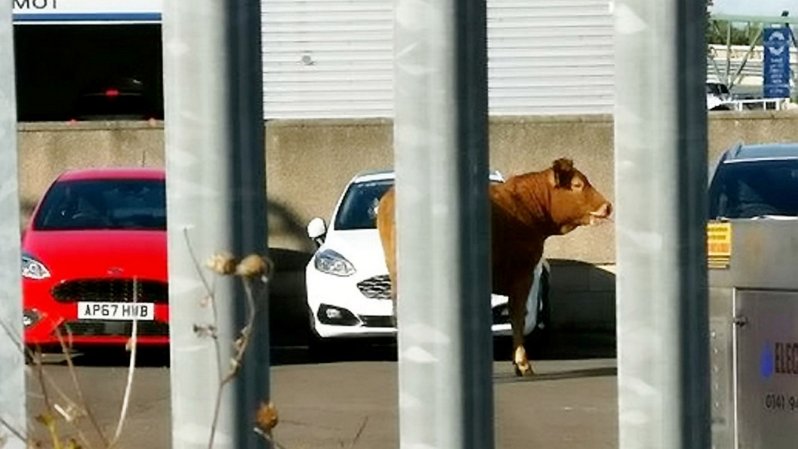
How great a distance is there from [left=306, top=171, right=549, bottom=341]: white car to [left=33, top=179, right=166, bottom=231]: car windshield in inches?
49.8

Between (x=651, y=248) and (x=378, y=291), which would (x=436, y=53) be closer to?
→ (x=651, y=248)

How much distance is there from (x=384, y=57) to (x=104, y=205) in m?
11.4

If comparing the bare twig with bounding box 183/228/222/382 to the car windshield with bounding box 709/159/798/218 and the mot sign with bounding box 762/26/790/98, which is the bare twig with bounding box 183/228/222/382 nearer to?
the car windshield with bounding box 709/159/798/218

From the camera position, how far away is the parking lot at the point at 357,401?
11.2 m

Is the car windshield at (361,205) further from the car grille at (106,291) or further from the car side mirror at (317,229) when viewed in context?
the car grille at (106,291)

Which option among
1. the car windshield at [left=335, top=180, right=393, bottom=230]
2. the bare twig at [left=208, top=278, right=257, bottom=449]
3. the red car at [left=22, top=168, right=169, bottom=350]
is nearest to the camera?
the bare twig at [left=208, top=278, right=257, bottom=449]

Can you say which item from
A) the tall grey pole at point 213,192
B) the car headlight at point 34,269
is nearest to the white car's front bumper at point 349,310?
the car headlight at point 34,269

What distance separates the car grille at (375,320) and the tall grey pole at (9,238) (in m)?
10.7

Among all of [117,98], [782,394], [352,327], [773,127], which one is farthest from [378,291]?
[117,98]

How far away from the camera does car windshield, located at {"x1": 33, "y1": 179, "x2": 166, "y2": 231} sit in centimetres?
1541

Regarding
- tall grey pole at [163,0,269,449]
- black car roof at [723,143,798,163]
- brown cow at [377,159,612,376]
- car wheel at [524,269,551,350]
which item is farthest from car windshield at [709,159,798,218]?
tall grey pole at [163,0,269,449]

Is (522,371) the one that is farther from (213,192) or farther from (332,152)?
(213,192)

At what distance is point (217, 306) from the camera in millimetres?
3928

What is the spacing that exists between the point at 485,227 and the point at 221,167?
0.58m
